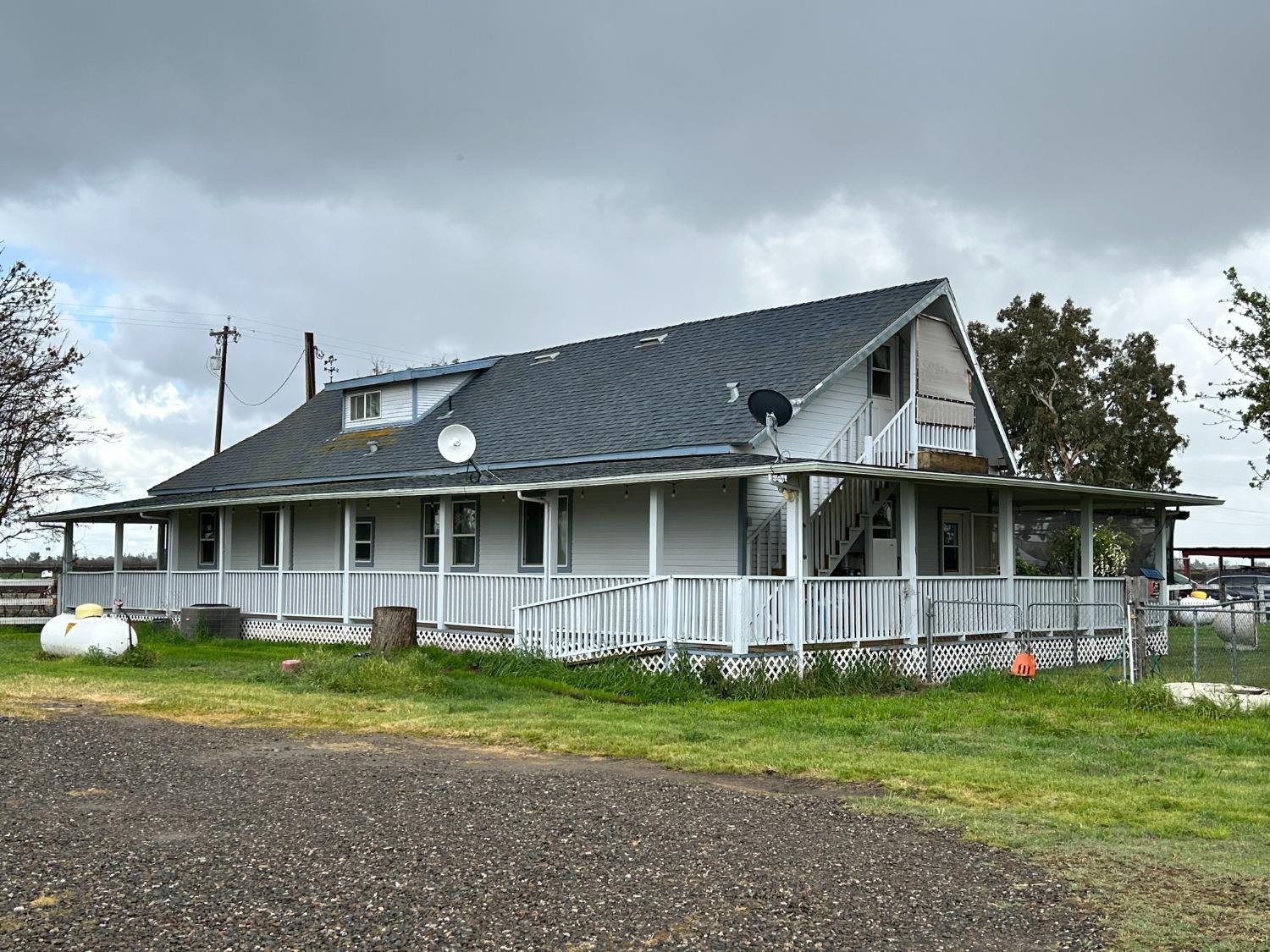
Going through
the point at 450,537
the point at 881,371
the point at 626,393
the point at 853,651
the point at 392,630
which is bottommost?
the point at 853,651

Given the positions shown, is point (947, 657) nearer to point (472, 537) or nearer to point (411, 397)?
point (472, 537)

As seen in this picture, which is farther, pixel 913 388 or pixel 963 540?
pixel 963 540

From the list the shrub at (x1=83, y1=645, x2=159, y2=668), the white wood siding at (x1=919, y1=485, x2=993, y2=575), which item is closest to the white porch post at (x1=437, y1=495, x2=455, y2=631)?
the shrub at (x1=83, y1=645, x2=159, y2=668)

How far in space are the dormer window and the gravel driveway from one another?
19.5 metres

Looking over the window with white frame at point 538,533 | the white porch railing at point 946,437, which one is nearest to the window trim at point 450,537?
the window with white frame at point 538,533

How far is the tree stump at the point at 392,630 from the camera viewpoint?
19.0m

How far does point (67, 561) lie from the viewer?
32.0m

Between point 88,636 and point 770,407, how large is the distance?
1153 centimetres

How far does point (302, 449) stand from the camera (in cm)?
2995

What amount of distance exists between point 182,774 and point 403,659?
301 inches

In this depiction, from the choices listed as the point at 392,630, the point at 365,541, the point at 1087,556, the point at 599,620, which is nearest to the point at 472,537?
the point at 365,541

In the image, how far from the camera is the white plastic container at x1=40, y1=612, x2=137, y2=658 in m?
20.6

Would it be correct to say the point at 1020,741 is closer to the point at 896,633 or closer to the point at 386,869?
the point at 896,633

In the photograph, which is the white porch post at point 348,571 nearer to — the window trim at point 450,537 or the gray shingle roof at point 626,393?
the window trim at point 450,537
